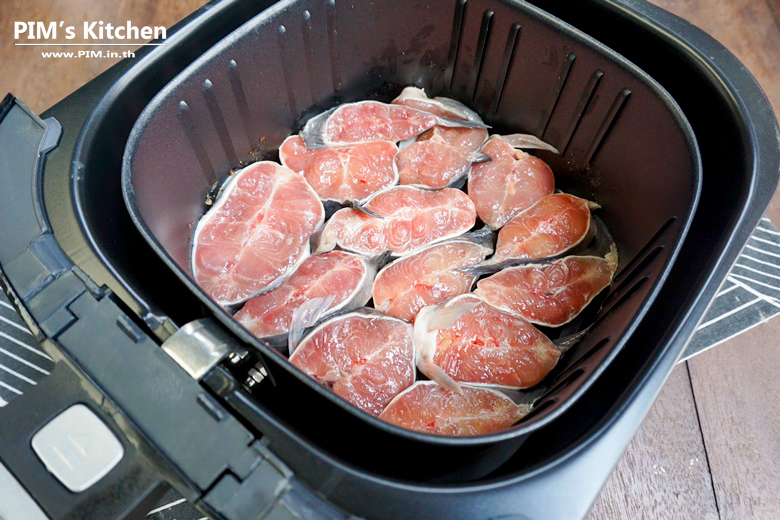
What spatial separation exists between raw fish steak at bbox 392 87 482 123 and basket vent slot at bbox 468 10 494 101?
0.12 ft

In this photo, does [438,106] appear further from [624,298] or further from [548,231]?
[624,298]

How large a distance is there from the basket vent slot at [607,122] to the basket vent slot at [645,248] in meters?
0.20

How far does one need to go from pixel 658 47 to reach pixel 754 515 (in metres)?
0.83

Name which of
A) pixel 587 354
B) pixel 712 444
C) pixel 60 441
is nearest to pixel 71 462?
pixel 60 441

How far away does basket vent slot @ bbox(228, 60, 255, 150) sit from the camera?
901 millimetres

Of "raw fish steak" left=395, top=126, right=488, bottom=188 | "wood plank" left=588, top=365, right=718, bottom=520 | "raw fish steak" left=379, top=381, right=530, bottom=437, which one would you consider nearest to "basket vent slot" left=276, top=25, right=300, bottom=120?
"raw fish steak" left=395, top=126, right=488, bottom=188

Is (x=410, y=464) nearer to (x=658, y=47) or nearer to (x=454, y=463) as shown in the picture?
(x=454, y=463)

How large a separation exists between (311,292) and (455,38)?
0.54 m

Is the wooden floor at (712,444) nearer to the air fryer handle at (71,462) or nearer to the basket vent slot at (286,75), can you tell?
the air fryer handle at (71,462)

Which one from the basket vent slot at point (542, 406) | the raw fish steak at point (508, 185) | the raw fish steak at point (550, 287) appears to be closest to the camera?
the basket vent slot at point (542, 406)

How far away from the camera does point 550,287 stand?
0.95 metres

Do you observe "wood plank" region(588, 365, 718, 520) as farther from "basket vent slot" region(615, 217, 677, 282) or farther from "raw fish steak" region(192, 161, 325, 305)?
"raw fish steak" region(192, 161, 325, 305)

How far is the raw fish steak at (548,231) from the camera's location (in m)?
0.99

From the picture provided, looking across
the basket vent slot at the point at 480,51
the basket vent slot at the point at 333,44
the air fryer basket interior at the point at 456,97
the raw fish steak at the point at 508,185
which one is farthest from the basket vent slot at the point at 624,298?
the basket vent slot at the point at 333,44
